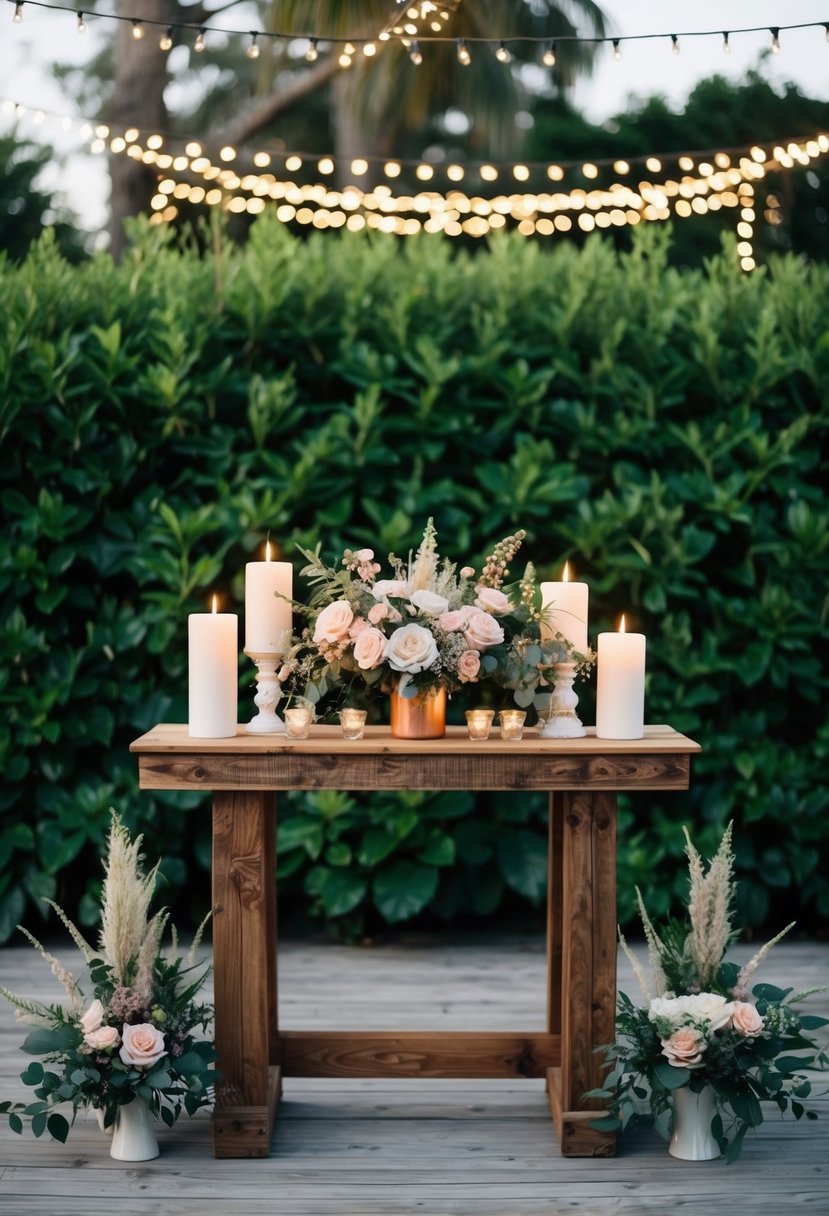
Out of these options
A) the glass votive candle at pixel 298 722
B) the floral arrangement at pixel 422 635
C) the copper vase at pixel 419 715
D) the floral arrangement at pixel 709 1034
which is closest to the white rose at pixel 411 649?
the floral arrangement at pixel 422 635

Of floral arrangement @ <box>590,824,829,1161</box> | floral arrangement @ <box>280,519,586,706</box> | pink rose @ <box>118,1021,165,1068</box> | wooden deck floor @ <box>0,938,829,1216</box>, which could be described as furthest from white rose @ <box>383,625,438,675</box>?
wooden deck floor @ <box>0,938,829,1216</box>

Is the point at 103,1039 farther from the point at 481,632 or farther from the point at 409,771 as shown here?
the point at 481,632

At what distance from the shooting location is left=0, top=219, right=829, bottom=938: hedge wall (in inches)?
157

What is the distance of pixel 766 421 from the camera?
14.0 feet

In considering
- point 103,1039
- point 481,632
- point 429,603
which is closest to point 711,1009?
point 481,632

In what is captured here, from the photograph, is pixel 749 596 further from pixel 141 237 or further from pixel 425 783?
pixel 141 237

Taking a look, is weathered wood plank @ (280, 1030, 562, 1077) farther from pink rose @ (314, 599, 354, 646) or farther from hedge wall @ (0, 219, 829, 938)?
hedge wall @ (0, 219, 829, 938)

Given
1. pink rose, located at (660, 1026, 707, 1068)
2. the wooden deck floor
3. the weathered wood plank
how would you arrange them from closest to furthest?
the wooden deck floor, pink rose, located at (660, 1026, 707, 1068), the weathered wood plank

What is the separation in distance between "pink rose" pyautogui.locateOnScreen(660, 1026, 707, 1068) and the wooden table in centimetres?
14

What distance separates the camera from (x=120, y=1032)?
2557 mm

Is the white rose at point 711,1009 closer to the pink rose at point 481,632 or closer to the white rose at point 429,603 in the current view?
the pink rose at point 481,632

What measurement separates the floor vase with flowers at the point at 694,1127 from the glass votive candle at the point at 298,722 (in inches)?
41.1

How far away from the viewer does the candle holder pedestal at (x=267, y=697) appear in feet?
8.77

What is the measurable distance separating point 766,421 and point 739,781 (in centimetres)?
120
